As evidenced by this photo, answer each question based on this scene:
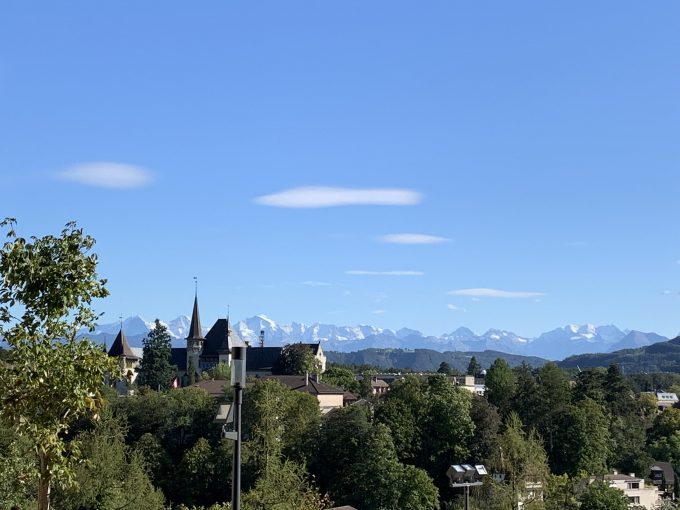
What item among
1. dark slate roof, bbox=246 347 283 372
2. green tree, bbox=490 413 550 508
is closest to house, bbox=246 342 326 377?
dark slate roof, bbox=246 347 283 372

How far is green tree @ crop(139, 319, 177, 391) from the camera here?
303 feet

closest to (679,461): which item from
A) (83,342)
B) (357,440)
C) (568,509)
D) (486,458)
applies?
(486,458)

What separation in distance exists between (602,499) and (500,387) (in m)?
32.8

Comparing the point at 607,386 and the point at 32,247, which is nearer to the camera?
the point at 32,247

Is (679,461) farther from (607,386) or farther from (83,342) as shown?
(83,342)

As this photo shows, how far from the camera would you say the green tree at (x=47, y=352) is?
10.3 m

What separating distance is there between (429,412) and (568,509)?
22010 mm

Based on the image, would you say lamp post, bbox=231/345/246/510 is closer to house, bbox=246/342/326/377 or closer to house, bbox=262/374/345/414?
house, bbox=262/374/345/414

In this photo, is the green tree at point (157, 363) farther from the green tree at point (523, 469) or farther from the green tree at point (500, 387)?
the green tree at point (523, 469)

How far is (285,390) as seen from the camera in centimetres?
6375

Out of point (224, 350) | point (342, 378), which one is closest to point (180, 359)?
point (224, 350)

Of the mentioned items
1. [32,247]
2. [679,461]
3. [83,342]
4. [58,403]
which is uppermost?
[32,247]

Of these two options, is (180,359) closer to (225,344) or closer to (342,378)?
(225,344)

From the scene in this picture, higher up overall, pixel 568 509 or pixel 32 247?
pixel 32 247
